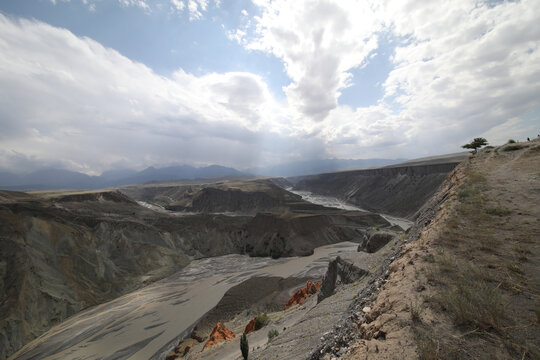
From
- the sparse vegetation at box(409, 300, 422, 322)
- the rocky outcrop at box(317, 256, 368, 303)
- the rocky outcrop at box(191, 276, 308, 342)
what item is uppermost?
the sparse vegetation at box(409, 300, 422, 322)

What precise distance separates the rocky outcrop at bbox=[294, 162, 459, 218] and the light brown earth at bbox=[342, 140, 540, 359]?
82.0 meters

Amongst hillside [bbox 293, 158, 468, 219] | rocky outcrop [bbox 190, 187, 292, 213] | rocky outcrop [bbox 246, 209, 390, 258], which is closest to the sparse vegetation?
rocky outcrop [bbox 246, 209, 390, 258]

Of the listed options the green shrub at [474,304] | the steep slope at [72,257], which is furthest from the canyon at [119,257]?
the green shrub at [474,304]

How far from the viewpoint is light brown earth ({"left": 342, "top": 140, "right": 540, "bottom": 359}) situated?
370cm

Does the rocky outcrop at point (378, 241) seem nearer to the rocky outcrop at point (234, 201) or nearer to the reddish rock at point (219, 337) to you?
the reddish rock at point (219, 337)

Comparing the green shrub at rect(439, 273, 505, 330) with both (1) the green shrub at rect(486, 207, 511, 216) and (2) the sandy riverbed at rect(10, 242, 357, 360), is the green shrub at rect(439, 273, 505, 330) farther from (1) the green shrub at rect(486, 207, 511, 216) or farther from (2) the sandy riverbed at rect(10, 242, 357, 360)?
(2) the sandy riverbed at rect(10, 242, 357, 360)

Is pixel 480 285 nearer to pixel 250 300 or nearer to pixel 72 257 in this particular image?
pixel 250 300

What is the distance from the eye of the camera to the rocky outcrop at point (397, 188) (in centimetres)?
9682

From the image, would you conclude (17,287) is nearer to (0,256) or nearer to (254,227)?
(0,256)

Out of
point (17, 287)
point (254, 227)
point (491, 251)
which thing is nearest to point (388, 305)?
point (491, 251)

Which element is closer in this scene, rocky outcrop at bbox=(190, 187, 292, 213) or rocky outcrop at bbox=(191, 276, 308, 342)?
rocky outcrop at bbox=(191, 276, 308, 342)

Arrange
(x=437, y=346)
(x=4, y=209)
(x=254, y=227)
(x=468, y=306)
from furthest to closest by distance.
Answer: (x=254, y=227), (x=4, y=209), (x=468, y=306), (x=437, y=346)

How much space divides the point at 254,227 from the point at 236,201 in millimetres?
57602

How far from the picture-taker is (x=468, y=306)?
419cm
